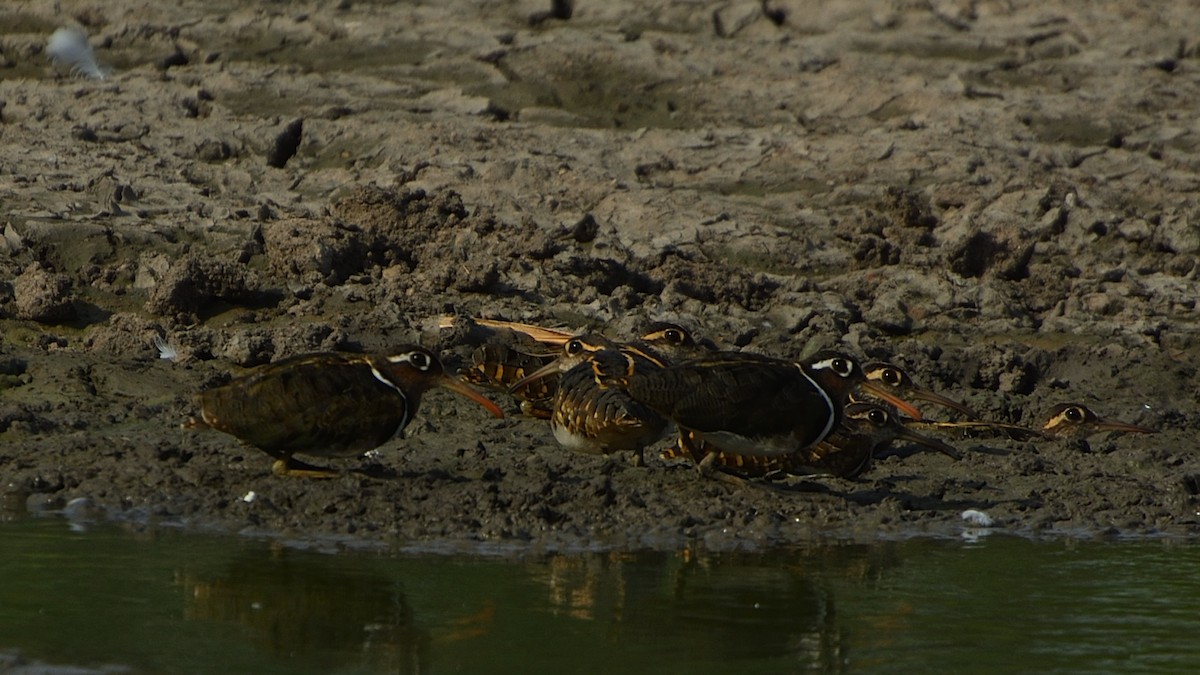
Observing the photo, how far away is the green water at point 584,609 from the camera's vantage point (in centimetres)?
643

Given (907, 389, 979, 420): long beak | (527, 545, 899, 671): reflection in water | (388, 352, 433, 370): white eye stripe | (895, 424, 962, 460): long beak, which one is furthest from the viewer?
(907, 389, 979, 420): long beak

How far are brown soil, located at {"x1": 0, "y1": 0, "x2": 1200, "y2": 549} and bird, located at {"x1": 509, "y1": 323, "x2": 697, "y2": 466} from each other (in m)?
0.21

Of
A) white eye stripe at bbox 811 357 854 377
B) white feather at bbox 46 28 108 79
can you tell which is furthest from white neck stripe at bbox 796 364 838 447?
A: white feather at bbox 46 28 108 79

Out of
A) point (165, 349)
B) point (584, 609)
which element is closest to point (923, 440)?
point (584, 609)

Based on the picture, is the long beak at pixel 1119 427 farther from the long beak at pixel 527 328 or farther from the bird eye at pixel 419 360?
the bird eye at pixel 419 360

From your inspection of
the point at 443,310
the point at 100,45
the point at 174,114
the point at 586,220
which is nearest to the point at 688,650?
the point at 443,310

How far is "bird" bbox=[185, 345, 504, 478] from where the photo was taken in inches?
351

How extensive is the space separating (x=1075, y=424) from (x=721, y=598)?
458 cm

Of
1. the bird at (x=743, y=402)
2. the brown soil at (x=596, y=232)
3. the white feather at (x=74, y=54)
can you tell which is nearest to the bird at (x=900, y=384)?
the brown soil at (x=596, y=232)

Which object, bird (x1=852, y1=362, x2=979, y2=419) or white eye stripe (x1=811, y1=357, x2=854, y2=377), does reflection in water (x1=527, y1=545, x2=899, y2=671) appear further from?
bird (x1=852, y1=362, x2=979, y2=419)

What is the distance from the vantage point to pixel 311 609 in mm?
7102

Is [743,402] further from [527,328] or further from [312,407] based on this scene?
[527,328]

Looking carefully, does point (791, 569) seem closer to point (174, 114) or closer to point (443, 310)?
point (443, 310)

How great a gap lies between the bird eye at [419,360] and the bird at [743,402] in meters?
1.07
